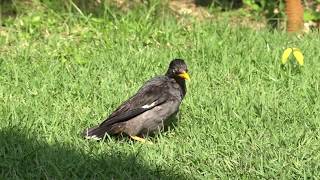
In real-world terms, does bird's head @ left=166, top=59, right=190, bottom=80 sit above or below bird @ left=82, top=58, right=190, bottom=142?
above

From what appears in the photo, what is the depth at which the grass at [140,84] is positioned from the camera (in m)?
5.39

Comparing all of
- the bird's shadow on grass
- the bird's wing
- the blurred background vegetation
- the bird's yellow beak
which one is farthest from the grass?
the bird's yellow beak

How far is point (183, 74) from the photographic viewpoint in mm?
6410

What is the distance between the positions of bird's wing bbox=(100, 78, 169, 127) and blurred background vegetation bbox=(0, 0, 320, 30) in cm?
298

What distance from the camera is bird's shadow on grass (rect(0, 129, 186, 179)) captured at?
17.2ft

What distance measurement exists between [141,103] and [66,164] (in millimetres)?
1092

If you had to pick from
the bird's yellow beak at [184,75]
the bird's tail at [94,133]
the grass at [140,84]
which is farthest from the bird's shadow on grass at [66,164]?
the bird's yellow beak at [184,75]

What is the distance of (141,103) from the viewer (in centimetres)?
615

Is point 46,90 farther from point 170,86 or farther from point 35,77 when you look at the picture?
point 170,86

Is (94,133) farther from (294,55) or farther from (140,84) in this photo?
(294,55)

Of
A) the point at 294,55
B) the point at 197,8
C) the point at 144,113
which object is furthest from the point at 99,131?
the point at 197,8

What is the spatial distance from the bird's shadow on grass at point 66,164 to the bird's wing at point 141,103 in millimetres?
453

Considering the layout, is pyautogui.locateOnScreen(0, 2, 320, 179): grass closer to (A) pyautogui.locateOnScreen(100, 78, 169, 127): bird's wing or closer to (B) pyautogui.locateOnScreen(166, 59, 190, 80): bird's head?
(A) pyautogui.locateOnScreen(100, 78, 169, 127): bird's wing

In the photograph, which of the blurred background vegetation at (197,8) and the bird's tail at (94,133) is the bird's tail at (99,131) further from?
the blurred background vegetation at (197,8)
